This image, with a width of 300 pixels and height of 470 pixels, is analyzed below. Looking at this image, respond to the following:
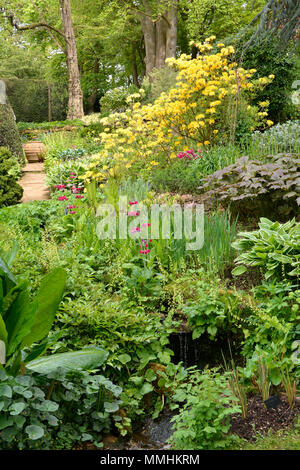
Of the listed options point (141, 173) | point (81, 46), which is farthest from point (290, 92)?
point (81, 46)

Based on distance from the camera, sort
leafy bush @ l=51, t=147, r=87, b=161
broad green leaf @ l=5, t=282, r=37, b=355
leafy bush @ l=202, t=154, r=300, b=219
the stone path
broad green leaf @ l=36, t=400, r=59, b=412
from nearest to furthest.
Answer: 1. broad green leaf @ l=36, t=400, r=59, b=412
2. broad green leaf @ l=5, t=282, r=37, b=355
3. leafy bush @ l=202, t=154, r=300, b=219
4. the stone path
5. leafy bush @ l=51, t=147, r=87, b=161

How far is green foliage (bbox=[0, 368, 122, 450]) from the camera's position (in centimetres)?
195

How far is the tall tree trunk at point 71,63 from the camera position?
53.7ft

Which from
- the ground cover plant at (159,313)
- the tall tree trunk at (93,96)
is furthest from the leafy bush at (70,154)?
the tall tree trunk at (93,96)

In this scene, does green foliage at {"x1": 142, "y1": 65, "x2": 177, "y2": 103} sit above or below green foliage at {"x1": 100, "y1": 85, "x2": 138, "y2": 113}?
above

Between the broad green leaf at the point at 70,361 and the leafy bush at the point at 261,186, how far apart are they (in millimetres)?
2560

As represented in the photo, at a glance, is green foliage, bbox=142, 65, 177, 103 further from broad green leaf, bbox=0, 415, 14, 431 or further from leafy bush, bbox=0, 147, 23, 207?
broad green leaf, bbox=0, 415, 14, 431

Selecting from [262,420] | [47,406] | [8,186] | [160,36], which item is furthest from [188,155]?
[160,36]

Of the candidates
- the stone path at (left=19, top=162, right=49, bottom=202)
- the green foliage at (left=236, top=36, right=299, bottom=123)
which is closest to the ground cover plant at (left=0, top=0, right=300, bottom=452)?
the stone path at (left=19, top=162, right=49, bottom=202)

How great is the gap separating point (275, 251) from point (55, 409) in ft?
6.21

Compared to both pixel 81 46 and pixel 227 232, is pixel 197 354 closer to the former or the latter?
pixel 227 232

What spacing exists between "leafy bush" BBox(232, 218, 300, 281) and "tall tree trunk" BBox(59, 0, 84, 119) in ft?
47.6

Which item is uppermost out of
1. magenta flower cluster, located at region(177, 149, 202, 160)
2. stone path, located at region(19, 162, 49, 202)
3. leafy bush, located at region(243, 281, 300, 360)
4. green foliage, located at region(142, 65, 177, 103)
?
green foliage, located at region(142, 65, 177, 103)

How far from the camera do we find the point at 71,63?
16.7 metres
